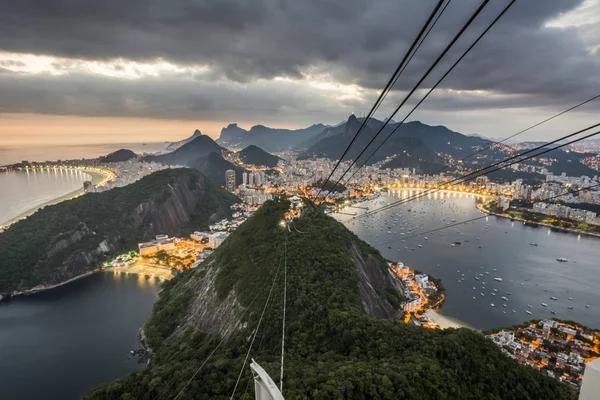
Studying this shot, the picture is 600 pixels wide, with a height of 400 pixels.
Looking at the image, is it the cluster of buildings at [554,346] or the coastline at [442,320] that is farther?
the coastline at [442,320]

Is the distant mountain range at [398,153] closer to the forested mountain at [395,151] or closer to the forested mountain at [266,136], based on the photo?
the forested mountain at [395,151]

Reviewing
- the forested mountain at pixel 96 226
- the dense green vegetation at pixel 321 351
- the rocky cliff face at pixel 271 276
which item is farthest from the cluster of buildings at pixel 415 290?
the forested mountain at pixel 96 226

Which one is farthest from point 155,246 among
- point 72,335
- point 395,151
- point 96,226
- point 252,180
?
point 395,151

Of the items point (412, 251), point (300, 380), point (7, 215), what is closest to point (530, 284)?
point (412, 251)

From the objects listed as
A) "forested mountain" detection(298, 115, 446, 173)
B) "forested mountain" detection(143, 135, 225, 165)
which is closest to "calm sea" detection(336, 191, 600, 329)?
"forested mountain" detection(298, 115, 446, 173)

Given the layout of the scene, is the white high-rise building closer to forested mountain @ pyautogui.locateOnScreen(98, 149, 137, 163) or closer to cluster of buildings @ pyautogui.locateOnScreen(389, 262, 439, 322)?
cluster of buildings @ pyautogui.locateOnScreen(389, 262, 439, 322)

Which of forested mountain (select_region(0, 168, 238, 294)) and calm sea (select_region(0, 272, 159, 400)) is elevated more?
forested mountain (select_region(0, 168, 238, 294))
